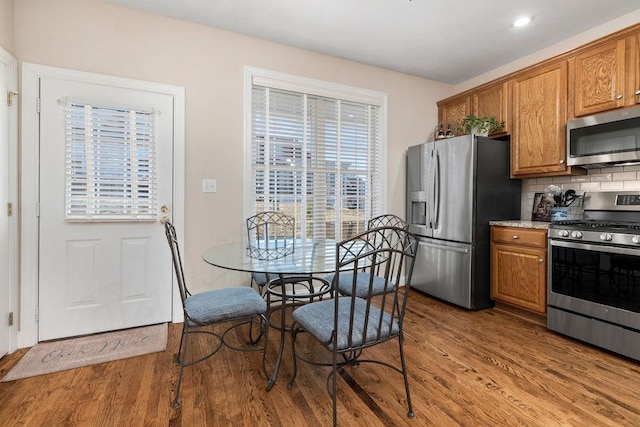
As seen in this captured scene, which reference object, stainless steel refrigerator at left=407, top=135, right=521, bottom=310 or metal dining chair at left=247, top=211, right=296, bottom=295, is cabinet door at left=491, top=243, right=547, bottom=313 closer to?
stainless steel refrigerator at left=407, top=135, right=521, bottom=310

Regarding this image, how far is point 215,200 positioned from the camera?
9.29 ft

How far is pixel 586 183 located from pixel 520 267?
1.00m

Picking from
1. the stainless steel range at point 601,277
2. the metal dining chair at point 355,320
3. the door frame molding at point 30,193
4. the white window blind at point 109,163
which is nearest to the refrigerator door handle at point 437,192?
the stainless steel range at point 601,277

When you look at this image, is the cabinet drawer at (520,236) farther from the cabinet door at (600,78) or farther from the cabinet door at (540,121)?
the cabinet door at (600,78)

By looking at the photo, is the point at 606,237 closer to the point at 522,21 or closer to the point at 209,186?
the point at 522,21

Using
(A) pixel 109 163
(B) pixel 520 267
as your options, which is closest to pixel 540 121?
(B) pixel 520 267

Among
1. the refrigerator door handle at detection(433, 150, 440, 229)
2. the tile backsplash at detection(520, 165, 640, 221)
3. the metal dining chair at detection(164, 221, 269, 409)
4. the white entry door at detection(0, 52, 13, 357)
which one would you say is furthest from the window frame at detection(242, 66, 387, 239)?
the white entry door at detection(0, 52, 13, 357)

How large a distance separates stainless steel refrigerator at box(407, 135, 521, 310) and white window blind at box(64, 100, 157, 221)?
9.07 feet

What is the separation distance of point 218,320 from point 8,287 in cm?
162

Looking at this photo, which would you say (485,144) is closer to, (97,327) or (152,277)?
(152,277)

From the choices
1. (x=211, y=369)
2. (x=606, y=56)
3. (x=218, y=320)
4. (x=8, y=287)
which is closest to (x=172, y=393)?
(x=211, y=369)

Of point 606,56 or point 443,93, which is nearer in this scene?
point 606,56

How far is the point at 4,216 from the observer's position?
2061 millimetres

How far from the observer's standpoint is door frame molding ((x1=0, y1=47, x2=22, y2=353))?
6.97 feet
